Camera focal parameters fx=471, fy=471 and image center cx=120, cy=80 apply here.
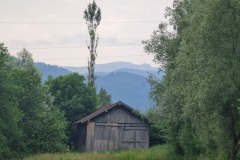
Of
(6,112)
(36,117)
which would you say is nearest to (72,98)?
(36,117)

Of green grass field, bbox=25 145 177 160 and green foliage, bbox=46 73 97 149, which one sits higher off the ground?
green foliage, bbox=46 73 97 149

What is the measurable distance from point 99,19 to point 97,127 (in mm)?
23157

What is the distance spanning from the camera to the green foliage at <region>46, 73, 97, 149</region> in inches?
2221

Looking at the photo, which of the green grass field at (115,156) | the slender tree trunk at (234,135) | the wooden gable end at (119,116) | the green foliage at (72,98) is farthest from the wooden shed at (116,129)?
the slender tree trunk at (234,135)

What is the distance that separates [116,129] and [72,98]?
852cm

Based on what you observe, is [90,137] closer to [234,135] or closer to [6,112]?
[6,112]

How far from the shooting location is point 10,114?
34250mm

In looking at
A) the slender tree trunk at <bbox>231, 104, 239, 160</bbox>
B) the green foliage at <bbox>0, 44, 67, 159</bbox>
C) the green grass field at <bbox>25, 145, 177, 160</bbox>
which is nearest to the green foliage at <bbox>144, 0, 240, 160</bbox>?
the slender tree trunk at <bbox>231, 104, 239, 160</bbox>

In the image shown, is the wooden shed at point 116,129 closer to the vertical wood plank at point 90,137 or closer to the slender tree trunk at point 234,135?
the vertical wood plank at point 90,137

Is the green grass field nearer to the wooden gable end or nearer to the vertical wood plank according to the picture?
the wooden gable end

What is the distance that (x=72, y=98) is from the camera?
56.6m

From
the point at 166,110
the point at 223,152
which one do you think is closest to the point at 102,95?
the point at 166,110

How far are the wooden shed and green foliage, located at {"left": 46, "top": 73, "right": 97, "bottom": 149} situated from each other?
229 inches

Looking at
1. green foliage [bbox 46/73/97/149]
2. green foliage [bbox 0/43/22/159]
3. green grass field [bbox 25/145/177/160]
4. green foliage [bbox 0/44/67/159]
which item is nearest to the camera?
green foliage [bbox 0/43/22/159]
